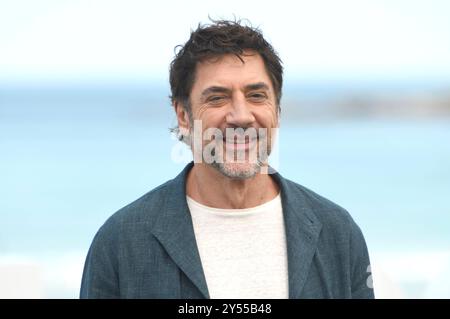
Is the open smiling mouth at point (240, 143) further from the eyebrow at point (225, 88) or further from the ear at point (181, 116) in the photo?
the ear at point (181, 116)

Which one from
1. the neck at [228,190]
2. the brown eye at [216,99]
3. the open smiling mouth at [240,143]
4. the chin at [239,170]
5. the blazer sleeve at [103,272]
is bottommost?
the blazer sleeve at [103,272]

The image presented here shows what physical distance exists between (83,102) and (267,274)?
20.4 meters

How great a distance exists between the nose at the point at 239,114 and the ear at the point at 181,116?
0.27 meters

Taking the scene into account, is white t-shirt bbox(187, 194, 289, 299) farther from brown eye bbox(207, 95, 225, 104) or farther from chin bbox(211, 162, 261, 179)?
brown eye bbox(207, 95, 225, 104)

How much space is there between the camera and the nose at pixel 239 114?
2732 millimetres

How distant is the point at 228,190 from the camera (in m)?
2.85

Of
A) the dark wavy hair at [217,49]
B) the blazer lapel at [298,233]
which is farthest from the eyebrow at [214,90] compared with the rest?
the blazer lapel at [298,233]

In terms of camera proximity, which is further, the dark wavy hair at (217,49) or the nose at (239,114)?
the dark wavy hair at (217,49)

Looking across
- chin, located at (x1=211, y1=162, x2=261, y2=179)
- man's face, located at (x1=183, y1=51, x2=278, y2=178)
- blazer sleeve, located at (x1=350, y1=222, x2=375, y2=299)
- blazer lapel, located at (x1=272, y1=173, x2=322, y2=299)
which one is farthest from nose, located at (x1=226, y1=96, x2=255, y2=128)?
blazer sleeve, located at (x1=350, y1=222, x2=375, y2=299)

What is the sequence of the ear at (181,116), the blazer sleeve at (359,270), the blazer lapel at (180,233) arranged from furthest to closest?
the ear at (181,116)
the blazer sleeve at (359,270)
the blazer lapel at (180,233)

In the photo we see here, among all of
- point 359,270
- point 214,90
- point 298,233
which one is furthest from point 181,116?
point 359,270

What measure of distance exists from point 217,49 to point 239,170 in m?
0.38

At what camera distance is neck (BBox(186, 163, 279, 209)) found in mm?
2854

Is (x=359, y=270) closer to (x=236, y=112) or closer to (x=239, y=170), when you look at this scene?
(x=239, y=170)
